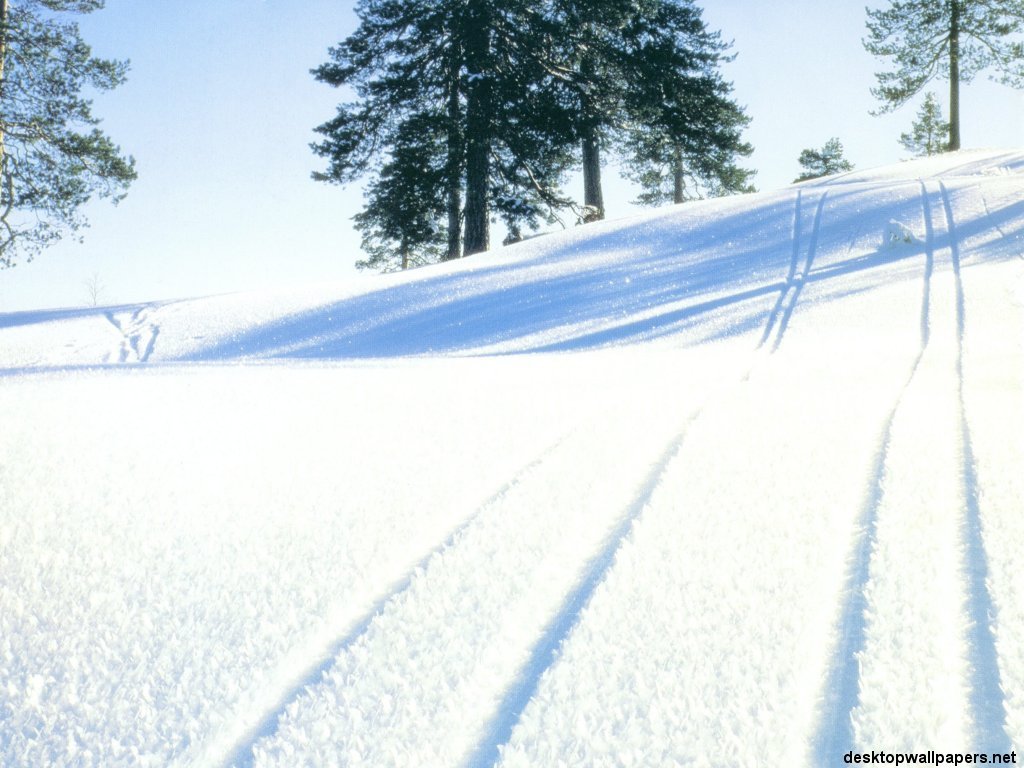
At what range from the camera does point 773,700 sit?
125 centimetres

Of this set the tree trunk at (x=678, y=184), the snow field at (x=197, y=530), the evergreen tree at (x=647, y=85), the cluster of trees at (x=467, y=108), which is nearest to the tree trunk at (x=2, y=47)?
the cluster of trees at (x=467, y=108)

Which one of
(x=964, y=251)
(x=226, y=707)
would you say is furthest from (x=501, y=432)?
(x=964, y=251)

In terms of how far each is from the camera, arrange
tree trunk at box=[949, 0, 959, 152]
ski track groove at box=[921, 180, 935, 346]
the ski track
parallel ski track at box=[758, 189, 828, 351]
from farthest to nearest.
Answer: tree trunk at box=[949, 0, 959, 152] < the ski track < parallel ski track at box=[758, 189, 828, 351] < ski track groove at box=[921, 180, 935, 346]

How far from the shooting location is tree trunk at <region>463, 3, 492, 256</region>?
14.4m

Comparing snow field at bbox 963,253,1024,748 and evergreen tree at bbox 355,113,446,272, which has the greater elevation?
evergreen tree at bbox 355,113,446,272

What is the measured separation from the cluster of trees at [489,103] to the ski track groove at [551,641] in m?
13.4

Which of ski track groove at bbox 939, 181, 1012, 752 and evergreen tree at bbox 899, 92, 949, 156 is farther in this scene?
evergreen tree at bbox 899, 92, 949, 156

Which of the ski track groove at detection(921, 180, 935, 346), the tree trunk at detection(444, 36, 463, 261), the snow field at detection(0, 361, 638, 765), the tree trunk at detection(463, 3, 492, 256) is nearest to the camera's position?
the snow field at detection(0, 361, 638, 765)

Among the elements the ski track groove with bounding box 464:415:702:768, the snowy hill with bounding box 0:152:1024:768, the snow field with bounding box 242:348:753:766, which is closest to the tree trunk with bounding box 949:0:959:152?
the snowy hill with bounding box 0:152:1024:768

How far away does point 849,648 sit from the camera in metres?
1.41

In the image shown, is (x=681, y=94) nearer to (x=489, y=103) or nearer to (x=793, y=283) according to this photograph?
(x=489, y=103)

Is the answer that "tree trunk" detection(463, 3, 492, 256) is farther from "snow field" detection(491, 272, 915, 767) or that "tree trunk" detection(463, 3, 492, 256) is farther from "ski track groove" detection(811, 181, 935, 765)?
"ski track groove" detection(811, 181, 935, 765)

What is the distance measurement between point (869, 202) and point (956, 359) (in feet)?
25.2

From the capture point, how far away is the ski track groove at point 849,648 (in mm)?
1188
